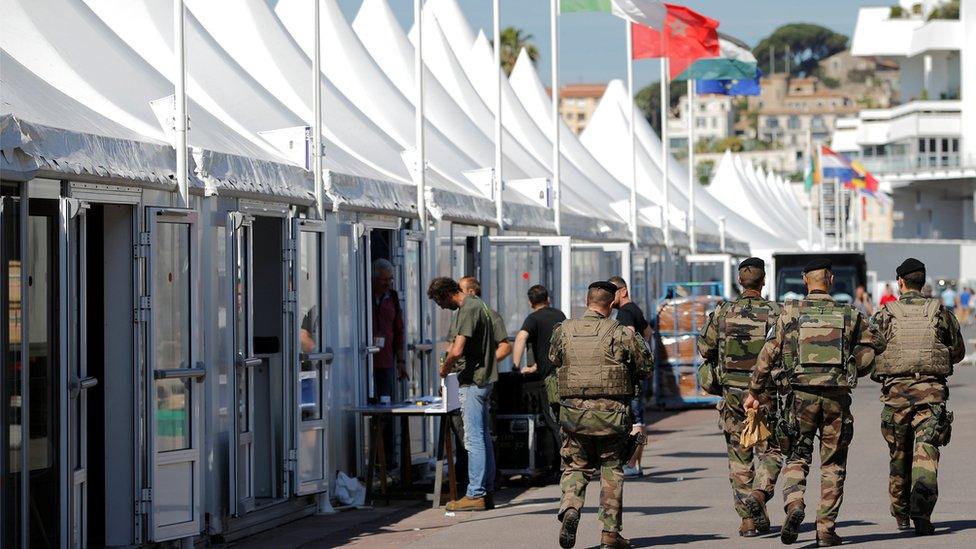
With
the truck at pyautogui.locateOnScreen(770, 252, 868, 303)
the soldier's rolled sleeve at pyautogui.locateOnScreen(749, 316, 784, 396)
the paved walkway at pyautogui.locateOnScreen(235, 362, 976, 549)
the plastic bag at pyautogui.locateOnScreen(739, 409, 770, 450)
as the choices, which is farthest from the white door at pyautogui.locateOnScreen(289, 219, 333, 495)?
the truck at pyautogui.locateOnScreen(770, 252, 868, 303)

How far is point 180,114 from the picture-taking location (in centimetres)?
1091

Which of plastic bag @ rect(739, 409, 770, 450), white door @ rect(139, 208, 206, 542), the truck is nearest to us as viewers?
white door @ rect(139, 208, 206, 542)

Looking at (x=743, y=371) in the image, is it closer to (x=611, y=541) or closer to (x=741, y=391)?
(x=741, y=391)

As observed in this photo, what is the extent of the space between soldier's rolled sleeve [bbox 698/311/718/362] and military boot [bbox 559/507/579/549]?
68.9 inches

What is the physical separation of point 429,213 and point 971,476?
18.2 ft

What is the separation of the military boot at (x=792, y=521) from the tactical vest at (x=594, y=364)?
4.04ft

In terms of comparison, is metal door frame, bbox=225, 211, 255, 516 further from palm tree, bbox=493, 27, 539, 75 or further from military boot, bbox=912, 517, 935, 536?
palm tree, bbox=493, 27, 539, 75

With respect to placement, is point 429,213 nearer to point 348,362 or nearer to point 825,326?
point 348,362

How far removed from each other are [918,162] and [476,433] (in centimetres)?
9108

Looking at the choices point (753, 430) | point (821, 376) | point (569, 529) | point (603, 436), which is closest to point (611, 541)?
point (569, 529)

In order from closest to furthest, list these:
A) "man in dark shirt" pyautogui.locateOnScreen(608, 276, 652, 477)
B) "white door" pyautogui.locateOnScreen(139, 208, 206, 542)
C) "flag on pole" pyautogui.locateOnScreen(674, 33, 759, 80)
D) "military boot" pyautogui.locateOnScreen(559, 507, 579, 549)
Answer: "military boot" pyautogui.locateOnScreen(559, 507, 579, 549) < "white door" pyautogui.locateOnScreen(139, 208, 206, 542) < "man in dark shirt" pyautogui.locateOnScreen(608, 276, 652, 477) < "flag on pole" pyautogui.locateOnScreen(674, 33, 759, 80)

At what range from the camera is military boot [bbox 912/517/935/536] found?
11.1 m

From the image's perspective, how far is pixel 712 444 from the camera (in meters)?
18.9

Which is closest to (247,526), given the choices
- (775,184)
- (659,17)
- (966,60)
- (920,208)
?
(659,17)
